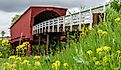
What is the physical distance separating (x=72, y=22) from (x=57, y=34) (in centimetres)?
555

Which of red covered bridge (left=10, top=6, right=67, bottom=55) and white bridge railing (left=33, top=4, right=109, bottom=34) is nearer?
white bridge railing (left=33, top=4, right=109, bottom=34)

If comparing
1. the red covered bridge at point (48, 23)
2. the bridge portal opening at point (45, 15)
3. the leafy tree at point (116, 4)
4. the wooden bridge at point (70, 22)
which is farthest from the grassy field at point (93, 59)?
the bridge portal opening at point (45, 15)

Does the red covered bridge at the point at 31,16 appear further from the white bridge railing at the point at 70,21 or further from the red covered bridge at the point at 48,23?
the white bridge railing at the point at 70,21

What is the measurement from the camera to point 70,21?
22.0 m

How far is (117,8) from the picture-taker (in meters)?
12.2

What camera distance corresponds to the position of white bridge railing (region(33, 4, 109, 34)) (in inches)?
688

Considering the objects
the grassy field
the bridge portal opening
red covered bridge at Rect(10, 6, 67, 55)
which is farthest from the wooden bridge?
the grassy field

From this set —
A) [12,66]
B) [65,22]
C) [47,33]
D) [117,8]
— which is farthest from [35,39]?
[12,66]

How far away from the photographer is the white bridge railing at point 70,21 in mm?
17478

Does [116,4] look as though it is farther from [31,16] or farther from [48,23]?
[31,16]

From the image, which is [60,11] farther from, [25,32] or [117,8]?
[117,8]

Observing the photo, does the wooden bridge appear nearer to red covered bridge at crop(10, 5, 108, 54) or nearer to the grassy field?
red covered bridge at crop(10, 5, 108, 54)

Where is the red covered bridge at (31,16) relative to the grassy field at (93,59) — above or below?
above

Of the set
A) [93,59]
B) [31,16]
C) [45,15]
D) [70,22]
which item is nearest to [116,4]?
[93,59]
